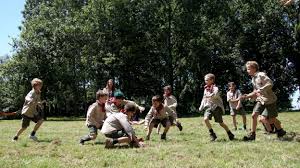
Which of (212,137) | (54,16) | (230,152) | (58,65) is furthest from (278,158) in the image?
(54,16)

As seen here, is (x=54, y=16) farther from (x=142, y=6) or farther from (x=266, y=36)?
(x=266, y=36)

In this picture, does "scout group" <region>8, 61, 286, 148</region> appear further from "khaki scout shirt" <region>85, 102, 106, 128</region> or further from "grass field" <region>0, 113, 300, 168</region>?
"grass field" <region>0, 113, 300, 168</region>

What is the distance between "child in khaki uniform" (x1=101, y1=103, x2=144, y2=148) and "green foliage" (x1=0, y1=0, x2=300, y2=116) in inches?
1506

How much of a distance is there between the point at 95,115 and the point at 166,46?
40.5 m

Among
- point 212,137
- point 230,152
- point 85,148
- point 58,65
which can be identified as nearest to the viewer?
point 230,152

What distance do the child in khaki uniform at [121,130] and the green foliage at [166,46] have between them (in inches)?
1506

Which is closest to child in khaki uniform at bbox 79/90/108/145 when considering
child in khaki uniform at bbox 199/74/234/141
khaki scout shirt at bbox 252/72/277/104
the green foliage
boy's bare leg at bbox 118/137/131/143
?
boy's bare leg at bbox 118/137/131/143

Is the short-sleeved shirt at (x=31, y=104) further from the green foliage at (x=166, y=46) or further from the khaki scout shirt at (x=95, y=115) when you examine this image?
the green foliage at (x=166, y=46)

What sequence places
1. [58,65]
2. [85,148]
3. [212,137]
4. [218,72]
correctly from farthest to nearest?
[218,72], [58,65], [212,137], [85,148]

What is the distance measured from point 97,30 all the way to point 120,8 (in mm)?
3437

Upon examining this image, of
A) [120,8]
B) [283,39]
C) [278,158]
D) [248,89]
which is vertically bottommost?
[278,158]

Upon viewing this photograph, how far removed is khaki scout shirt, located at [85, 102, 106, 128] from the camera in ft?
44.5

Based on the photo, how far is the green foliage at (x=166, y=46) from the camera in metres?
51.7

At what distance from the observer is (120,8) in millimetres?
52094
